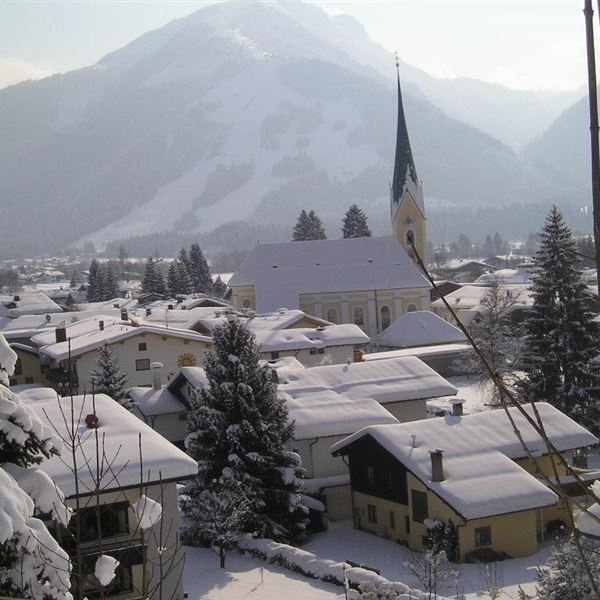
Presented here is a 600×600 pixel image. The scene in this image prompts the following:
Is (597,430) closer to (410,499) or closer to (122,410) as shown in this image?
(410,499)

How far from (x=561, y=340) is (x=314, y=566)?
14466 millimetres

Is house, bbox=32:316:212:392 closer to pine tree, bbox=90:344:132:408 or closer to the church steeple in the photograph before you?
pine tree, bbox=90:344:132:408

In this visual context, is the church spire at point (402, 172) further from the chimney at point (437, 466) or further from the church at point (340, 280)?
the chimney at point (437, 466)

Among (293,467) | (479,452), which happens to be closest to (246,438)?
(293,467)

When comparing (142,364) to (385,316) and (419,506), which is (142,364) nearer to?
(419,506)

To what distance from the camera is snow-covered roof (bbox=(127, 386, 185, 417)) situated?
30291mm

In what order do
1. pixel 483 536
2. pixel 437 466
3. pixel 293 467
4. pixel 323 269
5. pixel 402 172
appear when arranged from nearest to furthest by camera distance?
pixel 483 536 < pixel 437 466 < pixel 293 467 < pixel 323 269 < pixel 402 172

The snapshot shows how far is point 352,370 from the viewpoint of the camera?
1204 inches

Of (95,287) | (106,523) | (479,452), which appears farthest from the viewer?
(95,287)

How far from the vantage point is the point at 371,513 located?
79.7ft

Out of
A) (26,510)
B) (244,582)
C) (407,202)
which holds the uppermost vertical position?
(407,202)

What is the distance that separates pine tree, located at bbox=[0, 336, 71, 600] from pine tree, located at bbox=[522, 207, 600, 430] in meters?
23.8

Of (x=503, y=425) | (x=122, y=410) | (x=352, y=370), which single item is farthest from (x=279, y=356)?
(x=122, y=410)

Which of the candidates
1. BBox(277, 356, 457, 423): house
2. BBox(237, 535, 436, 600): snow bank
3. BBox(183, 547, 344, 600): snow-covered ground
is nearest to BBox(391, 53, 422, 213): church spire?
BBox(277, 356, 457, 423): house
